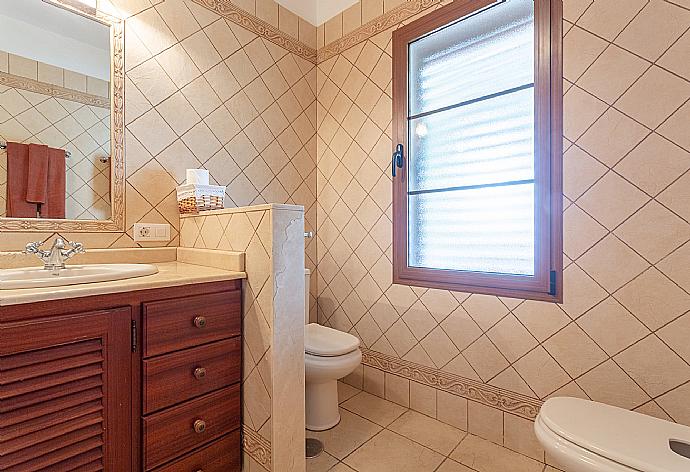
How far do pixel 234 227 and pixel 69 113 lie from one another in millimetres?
913

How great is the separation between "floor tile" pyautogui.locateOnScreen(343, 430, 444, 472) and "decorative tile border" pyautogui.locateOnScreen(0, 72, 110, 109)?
2.01 m

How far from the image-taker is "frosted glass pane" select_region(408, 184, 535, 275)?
62.7 inches

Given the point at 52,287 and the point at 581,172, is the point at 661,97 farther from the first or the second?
the point at 52,287

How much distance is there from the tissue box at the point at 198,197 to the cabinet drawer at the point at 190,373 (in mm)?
704

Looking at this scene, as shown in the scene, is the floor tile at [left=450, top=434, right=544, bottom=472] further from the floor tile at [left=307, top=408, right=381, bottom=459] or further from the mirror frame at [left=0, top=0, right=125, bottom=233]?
the mirror frame at [left=0, top=0, right=125, bottom=233]

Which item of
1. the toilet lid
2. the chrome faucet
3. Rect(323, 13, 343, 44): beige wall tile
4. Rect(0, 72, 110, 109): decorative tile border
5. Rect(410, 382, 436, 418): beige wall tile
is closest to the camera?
the chrome faucet

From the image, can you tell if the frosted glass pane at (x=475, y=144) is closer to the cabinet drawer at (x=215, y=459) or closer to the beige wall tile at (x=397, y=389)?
the beige wall tile at (x=397, y=389)

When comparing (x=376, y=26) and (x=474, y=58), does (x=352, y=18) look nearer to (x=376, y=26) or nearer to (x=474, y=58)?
(x=376, y=26)

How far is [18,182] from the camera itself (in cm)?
138

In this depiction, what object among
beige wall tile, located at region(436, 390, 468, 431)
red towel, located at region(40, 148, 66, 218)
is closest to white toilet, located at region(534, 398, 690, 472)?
beige wall tile, located at region(436, 390, 468, 431)

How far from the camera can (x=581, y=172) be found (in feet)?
4.64

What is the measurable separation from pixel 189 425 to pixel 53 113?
143 centimetres

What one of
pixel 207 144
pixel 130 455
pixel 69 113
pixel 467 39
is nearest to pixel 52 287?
pixel 130 455

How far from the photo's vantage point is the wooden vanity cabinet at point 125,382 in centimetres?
90
